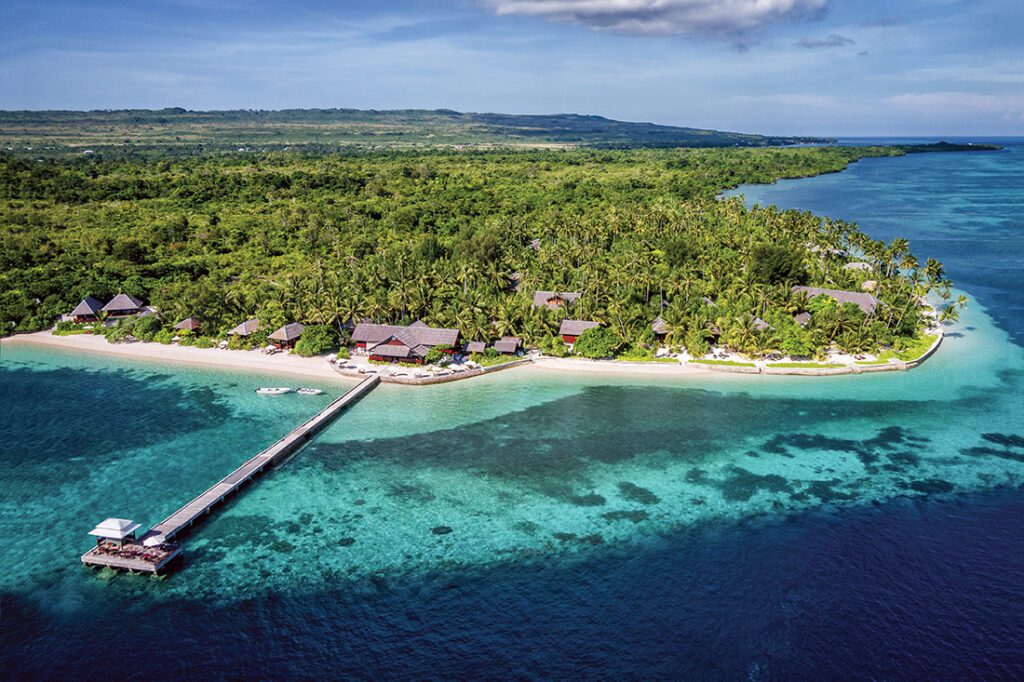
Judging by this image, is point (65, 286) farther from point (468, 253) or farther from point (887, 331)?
point (887, 331)

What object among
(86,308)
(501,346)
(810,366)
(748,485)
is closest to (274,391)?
(501,346)

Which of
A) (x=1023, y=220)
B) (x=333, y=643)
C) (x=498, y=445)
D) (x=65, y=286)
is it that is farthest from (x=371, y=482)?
(x=1023, y=220)

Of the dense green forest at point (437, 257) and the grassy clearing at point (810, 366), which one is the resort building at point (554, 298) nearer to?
the dense green forest at point (437, 257)

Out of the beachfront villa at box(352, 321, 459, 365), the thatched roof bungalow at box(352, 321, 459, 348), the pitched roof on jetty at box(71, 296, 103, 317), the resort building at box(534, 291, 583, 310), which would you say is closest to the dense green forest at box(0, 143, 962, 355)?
the resort building at box(534, 291, 583, 310)

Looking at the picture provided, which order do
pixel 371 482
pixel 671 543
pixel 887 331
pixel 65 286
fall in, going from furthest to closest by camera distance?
pixel 65 286
pixel 887 331
pixel 371 482
pixel 671 543

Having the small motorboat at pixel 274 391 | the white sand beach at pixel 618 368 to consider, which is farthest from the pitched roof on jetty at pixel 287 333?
the white sand beach at pixel 618 368

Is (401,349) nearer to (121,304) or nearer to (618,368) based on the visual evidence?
(618,368)
